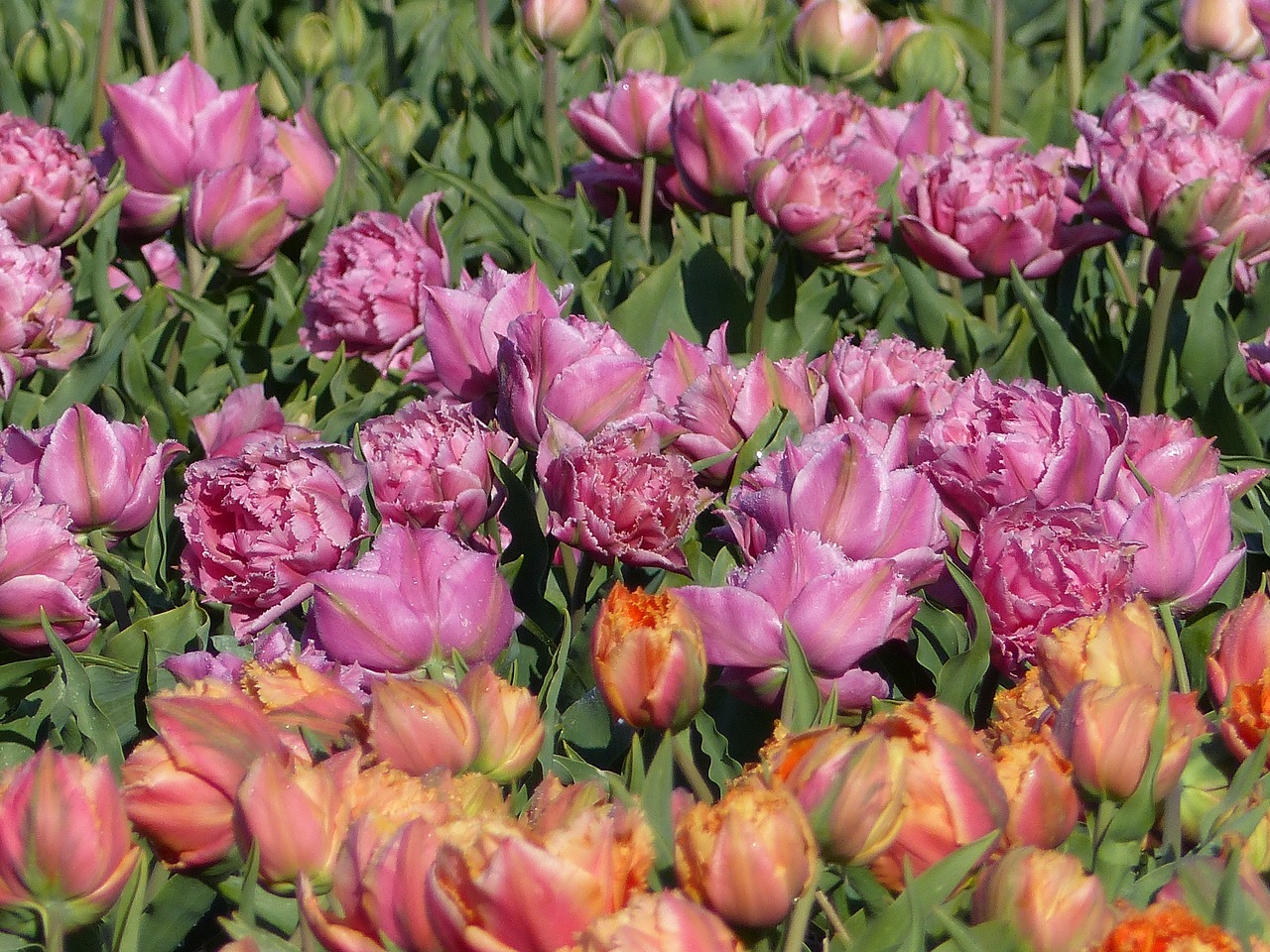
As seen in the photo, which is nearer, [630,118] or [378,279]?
[378,279]

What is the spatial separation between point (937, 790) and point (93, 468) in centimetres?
61

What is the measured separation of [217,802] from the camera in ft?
2.03

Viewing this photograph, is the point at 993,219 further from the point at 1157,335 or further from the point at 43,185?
the point at 43,185

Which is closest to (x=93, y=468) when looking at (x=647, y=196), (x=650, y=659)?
(x=650, y=659)

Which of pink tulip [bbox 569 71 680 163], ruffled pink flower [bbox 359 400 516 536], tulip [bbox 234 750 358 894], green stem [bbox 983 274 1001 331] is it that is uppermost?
tulip [bbox 234 750 358 894]

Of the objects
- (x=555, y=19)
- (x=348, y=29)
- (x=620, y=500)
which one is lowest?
(x=348, y=29)

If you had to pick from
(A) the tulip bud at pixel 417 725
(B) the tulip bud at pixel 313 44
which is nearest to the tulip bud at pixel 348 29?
(B) the tulip bud at pixel 313 44

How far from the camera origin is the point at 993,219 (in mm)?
1312

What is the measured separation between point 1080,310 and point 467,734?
3.74ft

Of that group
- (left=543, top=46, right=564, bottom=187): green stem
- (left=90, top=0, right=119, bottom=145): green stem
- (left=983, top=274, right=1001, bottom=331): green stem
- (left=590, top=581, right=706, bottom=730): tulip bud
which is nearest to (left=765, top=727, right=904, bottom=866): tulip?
(left=590, top=581, right=706, bottom=730): tulip bud

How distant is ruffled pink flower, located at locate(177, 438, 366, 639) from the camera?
→ 88cm

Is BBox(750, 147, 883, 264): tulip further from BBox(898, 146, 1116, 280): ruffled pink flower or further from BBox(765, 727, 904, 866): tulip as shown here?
BBox(765, 727, 904, 866): tulip

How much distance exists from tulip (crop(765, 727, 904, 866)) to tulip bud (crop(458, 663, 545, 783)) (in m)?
0.14

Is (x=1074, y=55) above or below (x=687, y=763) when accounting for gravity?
below
